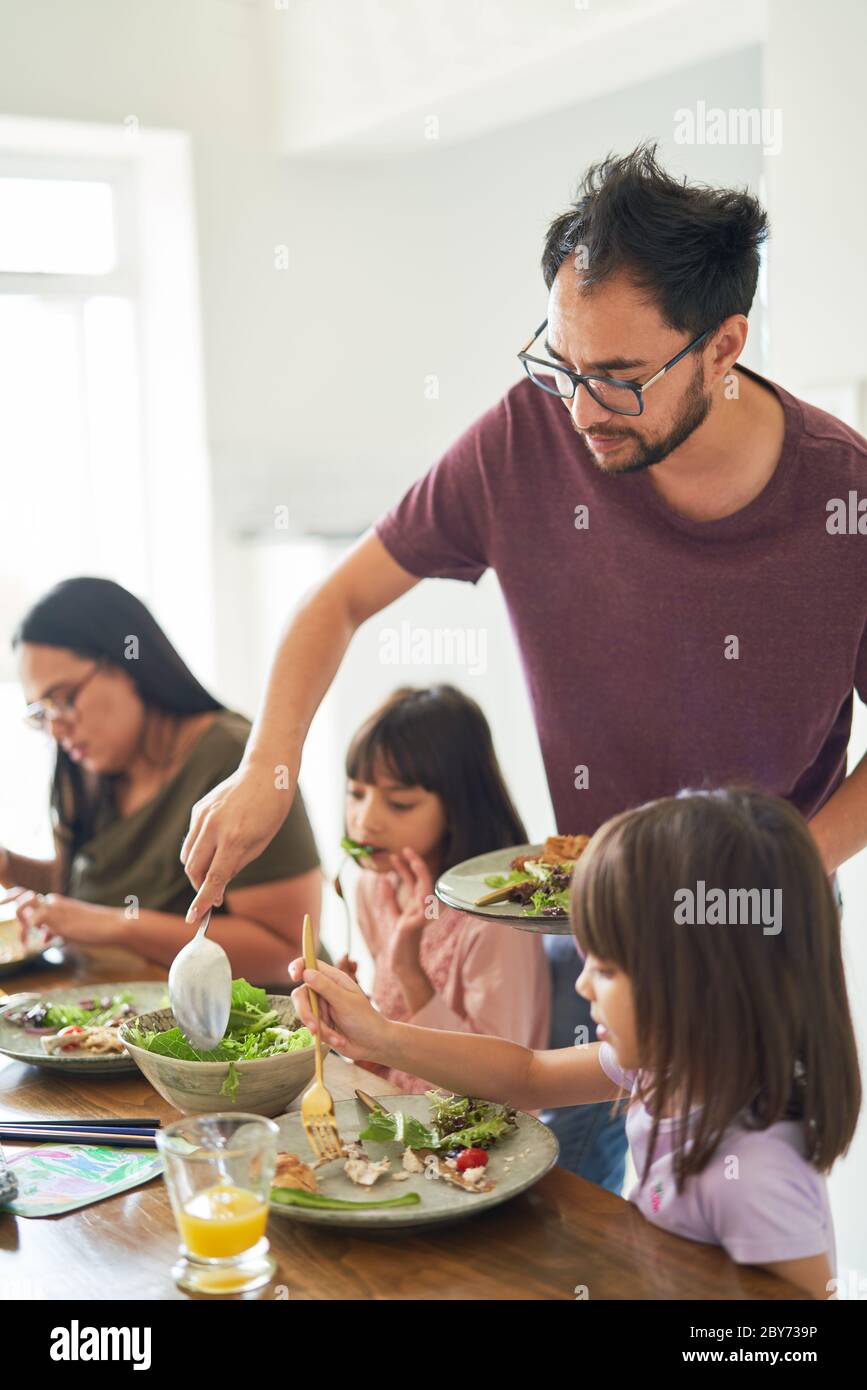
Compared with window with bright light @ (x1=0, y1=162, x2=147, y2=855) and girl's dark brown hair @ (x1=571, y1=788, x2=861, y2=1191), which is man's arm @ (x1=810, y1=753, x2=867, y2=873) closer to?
girl's dark brown hair @ (x1=571, y1=788, x2=861, y2=1191)

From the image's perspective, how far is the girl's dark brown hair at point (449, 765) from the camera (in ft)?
7.53

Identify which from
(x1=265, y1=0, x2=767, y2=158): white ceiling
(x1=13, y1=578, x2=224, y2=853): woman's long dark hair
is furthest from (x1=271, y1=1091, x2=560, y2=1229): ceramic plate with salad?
(x1=265, y1=0, x2=767, y2=158): white ceiling

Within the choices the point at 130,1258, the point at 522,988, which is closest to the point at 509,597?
the point at 522,988

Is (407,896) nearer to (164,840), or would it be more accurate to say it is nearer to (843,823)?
(164,840)

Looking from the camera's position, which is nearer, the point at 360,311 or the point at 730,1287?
the point at 730,1287

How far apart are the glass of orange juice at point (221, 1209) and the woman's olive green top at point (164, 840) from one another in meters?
1.28

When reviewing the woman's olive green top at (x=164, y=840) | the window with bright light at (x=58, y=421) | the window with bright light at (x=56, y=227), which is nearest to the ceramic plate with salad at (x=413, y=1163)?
the woman's olive green top at (x=164, y=840)

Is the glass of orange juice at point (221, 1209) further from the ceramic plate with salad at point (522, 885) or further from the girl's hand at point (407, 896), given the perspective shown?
the girl's hand at point (407, 896)

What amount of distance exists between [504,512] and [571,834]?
0.43m

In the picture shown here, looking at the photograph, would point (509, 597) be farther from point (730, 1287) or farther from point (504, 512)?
point (730, 1287)

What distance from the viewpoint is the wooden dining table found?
111 cm

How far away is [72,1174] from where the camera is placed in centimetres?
136

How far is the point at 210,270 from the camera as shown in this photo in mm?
3871

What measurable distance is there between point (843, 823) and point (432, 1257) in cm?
72
